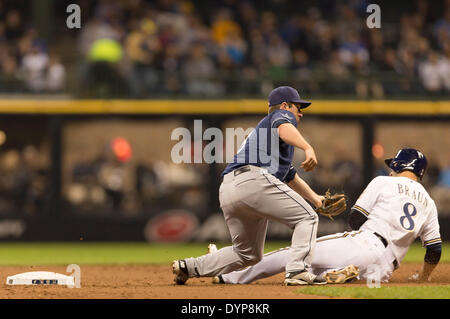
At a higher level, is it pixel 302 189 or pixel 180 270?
pixel 302 189

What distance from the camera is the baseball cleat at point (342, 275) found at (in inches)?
294

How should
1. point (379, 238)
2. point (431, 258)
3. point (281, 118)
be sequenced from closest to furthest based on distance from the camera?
point (281, 118) < point (379, 238) < point (431, 258)

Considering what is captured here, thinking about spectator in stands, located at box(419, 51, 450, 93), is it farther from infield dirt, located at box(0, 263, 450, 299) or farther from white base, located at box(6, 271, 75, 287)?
white base, located at box(6, 271, 75, 287)

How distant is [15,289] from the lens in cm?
758

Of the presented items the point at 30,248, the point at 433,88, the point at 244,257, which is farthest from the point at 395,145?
the point at 244,257

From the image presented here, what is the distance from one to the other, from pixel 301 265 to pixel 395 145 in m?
9.74

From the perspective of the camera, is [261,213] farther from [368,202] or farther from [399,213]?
[399,213]

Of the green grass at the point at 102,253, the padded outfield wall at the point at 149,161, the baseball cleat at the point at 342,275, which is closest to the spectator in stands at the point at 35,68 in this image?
the padded outfield wall at the point at 149,161

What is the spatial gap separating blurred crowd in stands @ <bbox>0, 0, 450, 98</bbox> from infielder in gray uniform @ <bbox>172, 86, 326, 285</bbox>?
8931 mm

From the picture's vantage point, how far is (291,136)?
6855 mm

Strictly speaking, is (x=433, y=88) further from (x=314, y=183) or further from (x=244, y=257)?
(x=244, y=257)

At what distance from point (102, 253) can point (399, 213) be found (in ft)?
23.9

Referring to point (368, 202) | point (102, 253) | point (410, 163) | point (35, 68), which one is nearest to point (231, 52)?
point (35, 68)

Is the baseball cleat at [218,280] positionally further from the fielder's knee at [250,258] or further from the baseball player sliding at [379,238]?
the fielder's knee at [250,258]
